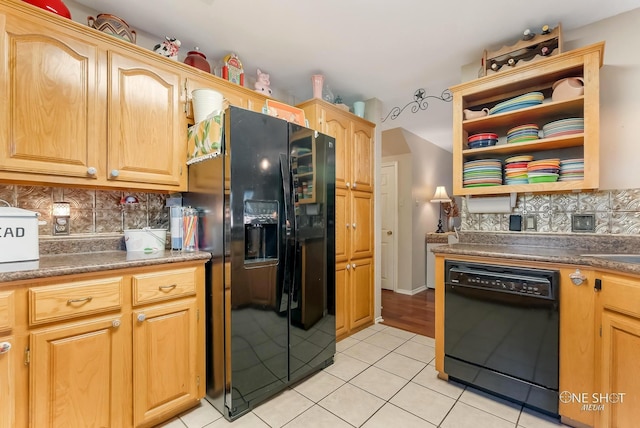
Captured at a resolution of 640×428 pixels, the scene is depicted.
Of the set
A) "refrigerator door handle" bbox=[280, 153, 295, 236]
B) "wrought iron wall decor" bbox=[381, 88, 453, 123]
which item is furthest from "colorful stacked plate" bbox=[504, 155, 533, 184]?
"refrigerator door handle" bbox=[280, 153, 295, 236]

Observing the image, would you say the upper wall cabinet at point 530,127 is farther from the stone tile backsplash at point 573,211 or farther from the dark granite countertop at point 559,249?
the dark granite countertop at point 559,249

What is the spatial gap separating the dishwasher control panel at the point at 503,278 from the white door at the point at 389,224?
8.47 feet

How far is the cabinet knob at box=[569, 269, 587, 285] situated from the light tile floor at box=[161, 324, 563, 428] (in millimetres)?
794

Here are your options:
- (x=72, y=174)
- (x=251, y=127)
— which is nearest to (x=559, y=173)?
(x=251, y=127)

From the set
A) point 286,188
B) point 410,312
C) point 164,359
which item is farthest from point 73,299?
point 410,312

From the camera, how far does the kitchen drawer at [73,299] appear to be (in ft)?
3.89

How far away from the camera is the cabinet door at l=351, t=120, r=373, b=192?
9.21ft

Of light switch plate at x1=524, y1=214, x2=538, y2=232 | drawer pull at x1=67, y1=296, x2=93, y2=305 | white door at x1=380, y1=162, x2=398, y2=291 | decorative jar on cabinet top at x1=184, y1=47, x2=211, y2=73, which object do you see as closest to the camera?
drawer pull at x1=67, y1=296, x2=93, y2=305

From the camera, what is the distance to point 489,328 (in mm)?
1753

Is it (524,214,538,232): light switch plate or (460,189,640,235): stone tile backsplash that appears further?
(524,214,538,232): light switch plate

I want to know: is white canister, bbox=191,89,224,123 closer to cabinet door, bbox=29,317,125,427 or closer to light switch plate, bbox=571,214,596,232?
cabinet door, bbox=29,317,125,427

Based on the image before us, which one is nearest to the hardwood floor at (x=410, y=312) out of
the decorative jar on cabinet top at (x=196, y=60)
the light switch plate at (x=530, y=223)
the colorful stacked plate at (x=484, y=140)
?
the light switch plate at (x=530, y=223)

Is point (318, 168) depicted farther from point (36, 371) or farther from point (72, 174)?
point (36, 371)

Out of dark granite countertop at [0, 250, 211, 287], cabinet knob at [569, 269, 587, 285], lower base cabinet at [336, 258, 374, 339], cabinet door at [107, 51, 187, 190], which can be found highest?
cabinet door at [107, 51, 187, 190]
